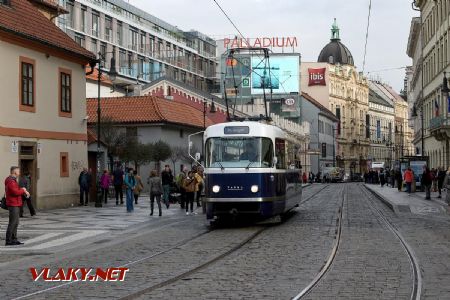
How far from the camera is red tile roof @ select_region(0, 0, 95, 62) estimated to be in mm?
28839

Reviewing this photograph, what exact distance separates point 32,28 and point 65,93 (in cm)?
336

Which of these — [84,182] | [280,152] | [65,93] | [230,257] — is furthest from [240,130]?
[65,93]

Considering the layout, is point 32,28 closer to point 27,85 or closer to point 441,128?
point 27,85

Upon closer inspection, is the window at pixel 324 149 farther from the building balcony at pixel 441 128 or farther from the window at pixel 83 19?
the building balcony at pixel 441 128

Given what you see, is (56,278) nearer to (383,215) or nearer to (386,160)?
(383,215)

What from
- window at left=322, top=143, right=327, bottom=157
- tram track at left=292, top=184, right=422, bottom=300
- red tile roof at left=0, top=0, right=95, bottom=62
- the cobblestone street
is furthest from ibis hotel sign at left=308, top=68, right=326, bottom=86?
tram track at left=292, top=184, right=422, bottom=300

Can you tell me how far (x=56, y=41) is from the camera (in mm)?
32281

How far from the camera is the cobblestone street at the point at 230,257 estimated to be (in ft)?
35.8

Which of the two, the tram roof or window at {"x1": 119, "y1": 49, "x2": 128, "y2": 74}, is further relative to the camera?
window at {"x1": 119, "y1": 49, "x2": 128, "y2": 74}

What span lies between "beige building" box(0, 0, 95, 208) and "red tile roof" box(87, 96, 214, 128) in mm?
17571

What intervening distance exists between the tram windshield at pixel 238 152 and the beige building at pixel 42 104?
9.35 m

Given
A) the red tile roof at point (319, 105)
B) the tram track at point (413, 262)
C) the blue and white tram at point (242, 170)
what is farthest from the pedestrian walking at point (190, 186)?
the red tile roof at point (319, 105)

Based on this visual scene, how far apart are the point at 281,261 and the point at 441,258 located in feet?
10.3

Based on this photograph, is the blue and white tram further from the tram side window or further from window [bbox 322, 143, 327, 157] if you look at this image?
window [bbox 322, 143, 327, 157]
